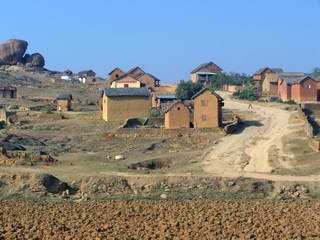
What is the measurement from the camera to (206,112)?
181 ft

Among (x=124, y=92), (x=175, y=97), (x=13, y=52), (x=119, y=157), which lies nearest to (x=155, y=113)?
(x=124, y=92)

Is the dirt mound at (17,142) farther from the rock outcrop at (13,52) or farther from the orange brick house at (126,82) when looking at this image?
the rock outcrop at (13,52)

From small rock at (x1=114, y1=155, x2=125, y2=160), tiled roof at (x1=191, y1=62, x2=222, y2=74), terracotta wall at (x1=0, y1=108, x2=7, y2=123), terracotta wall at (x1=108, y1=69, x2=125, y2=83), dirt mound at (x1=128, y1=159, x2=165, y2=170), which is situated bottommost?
dirt mound at (x1=128, y1=159, x2=165, y2=170)

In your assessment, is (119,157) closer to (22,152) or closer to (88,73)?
(22,152)

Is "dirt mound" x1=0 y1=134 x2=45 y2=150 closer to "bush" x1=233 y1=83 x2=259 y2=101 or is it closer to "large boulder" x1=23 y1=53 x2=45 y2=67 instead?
"bush" x1=233 y1=83 x2=259 y2=101

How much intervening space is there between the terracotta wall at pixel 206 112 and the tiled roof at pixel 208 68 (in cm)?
Answer: 4855

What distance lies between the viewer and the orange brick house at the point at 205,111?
55.2 m

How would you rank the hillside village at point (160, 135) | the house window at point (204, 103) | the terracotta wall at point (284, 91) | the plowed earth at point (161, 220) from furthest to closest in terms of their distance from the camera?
the terracotta wall at point (284, 91) → the house window at point (204, 103) → the hillside village at point (160, 135) → the plowed earth at point (161, 220)

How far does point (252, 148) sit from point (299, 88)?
27.0 meters

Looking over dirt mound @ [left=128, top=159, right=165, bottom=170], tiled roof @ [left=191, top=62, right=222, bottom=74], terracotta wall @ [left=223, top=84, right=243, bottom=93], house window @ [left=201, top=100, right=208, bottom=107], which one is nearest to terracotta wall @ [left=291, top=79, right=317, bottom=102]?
terracotta wall @ [left=223, top=84, right=243, bottom=93]

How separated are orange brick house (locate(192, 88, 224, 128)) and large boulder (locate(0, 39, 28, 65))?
71.9 m

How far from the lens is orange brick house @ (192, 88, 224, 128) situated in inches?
2175

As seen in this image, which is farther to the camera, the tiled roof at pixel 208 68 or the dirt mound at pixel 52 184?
the tiled roof at pixel 208 68

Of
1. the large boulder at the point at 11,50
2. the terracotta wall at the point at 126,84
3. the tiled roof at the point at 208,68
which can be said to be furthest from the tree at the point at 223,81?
the large boulder at the point at 11,50
